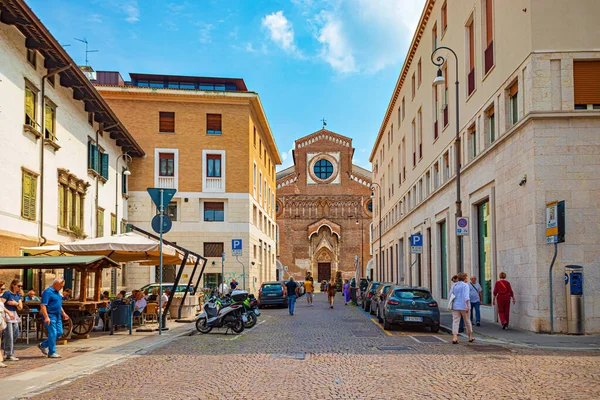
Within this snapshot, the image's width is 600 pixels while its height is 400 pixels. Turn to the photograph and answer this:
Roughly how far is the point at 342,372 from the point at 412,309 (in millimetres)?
8270

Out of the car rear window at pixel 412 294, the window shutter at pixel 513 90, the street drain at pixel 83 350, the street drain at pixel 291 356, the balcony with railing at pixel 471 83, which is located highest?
the balcony with railing at pixel 471 83

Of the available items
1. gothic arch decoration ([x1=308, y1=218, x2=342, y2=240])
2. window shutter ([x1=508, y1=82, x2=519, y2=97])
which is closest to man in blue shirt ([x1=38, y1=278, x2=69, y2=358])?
window shutter ([x1=508, y1=82, x2=519, y2=97])

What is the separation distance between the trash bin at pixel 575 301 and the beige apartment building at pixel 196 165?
988 inches

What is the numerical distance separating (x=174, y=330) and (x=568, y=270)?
428 inches

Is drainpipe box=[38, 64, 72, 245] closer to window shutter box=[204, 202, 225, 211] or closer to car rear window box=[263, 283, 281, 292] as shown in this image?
car rear window box=[263, 283, 281, 292]

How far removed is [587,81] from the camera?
55.4ft

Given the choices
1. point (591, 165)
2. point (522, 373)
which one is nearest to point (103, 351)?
point (522, 373)

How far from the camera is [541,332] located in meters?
16.2

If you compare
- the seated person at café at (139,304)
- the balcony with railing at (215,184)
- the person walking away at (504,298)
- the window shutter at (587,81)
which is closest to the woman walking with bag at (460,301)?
the person walking away at (504,298)

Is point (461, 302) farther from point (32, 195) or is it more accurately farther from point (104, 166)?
point (104, 166)

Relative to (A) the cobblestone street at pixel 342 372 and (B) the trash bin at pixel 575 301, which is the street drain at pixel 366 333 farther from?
(B) the trash bin at pixel 575 301

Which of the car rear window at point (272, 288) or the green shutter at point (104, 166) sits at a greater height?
the green shutter at point (104, 166)

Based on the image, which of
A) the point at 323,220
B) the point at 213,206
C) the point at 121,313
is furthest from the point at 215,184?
the point at 323,220

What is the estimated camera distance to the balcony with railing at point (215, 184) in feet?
128
